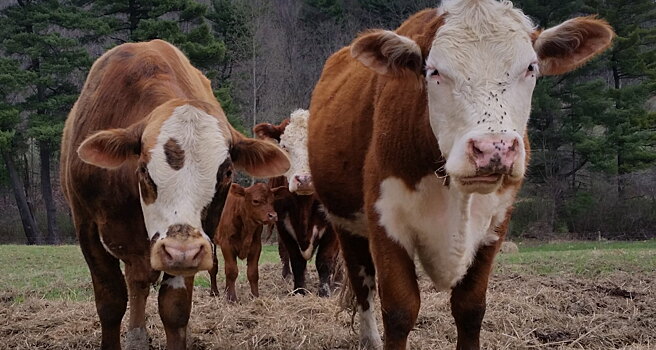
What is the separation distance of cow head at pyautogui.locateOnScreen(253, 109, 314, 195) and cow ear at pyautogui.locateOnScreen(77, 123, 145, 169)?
3.77 m

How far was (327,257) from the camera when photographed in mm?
8469

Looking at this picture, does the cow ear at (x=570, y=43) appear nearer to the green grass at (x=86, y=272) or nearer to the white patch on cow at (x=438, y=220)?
the white patch on cow at (x=438, y=220)

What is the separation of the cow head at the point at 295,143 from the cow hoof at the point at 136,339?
2.59 metres

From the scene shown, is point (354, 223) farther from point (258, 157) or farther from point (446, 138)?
point (446, 138)

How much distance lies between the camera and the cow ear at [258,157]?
3908 millimetres

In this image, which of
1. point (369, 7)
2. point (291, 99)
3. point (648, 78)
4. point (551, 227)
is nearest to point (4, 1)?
point (291, 99)

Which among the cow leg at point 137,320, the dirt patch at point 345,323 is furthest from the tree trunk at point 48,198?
the cow leg at point 137,320

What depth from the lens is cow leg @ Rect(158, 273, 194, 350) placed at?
4082mm

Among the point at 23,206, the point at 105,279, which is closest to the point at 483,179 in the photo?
the point at 105,279

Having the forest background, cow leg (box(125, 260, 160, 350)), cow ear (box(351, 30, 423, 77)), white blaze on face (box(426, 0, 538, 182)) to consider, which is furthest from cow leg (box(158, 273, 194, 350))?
the forest background

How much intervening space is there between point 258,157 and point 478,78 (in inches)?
57.5

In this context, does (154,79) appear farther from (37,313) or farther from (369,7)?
(369,7)

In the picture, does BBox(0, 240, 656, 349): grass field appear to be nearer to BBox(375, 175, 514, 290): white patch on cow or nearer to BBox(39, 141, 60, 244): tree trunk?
BBox(375, 175, 514, 290): white patch on cow

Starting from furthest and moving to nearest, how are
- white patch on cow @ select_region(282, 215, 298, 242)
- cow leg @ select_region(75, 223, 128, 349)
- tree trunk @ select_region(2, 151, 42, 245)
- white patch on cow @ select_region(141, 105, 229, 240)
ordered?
tree trunk @ select_region(2, 151, 42, 245), white patch on cow @ select_region(282, 215, 298, 242), cow leg @ select_region(75, 223, 128, 349), white patch on cow @ select_region(141, 105, 229, 240)
